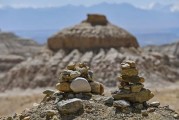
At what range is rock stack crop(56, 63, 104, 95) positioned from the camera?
12.4m

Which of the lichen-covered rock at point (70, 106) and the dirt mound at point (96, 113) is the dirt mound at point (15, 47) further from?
the lichen-covered rock at point (70, 106)

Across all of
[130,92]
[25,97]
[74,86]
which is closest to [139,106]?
[130,92]

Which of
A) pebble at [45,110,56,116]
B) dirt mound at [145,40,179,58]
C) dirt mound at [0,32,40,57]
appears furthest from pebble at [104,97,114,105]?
dirt mound at [145,40,179,58]

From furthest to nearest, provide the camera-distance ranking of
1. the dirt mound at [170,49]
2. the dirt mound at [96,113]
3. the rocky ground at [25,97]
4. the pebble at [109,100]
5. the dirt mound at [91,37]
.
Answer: the dirt mound at [170,49] → the dirt mound at [91,37] → the rocky ground at [25,97] → the pebble at [109,100] → the dirt mound at [96,113]

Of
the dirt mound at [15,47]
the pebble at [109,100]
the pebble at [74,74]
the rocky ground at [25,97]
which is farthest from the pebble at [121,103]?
the dirt mound at [15,47]

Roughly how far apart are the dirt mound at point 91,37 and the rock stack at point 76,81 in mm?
46383

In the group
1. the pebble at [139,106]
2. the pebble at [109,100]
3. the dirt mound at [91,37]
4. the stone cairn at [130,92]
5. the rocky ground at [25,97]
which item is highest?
the stone cairn at [130,92]

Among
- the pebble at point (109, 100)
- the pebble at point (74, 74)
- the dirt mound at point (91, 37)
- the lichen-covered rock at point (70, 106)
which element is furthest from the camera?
the dirt mound at point (91, 37)

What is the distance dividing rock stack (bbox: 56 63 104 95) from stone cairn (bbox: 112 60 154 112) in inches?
31.4

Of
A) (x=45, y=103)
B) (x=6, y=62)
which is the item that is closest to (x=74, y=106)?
(x=45, y=103)

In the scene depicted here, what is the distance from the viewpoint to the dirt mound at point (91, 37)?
59625 mm

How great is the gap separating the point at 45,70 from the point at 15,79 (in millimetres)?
4107

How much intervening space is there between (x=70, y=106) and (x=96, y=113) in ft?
2.03

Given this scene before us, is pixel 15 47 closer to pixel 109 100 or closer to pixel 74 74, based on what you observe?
pixel 74 74
